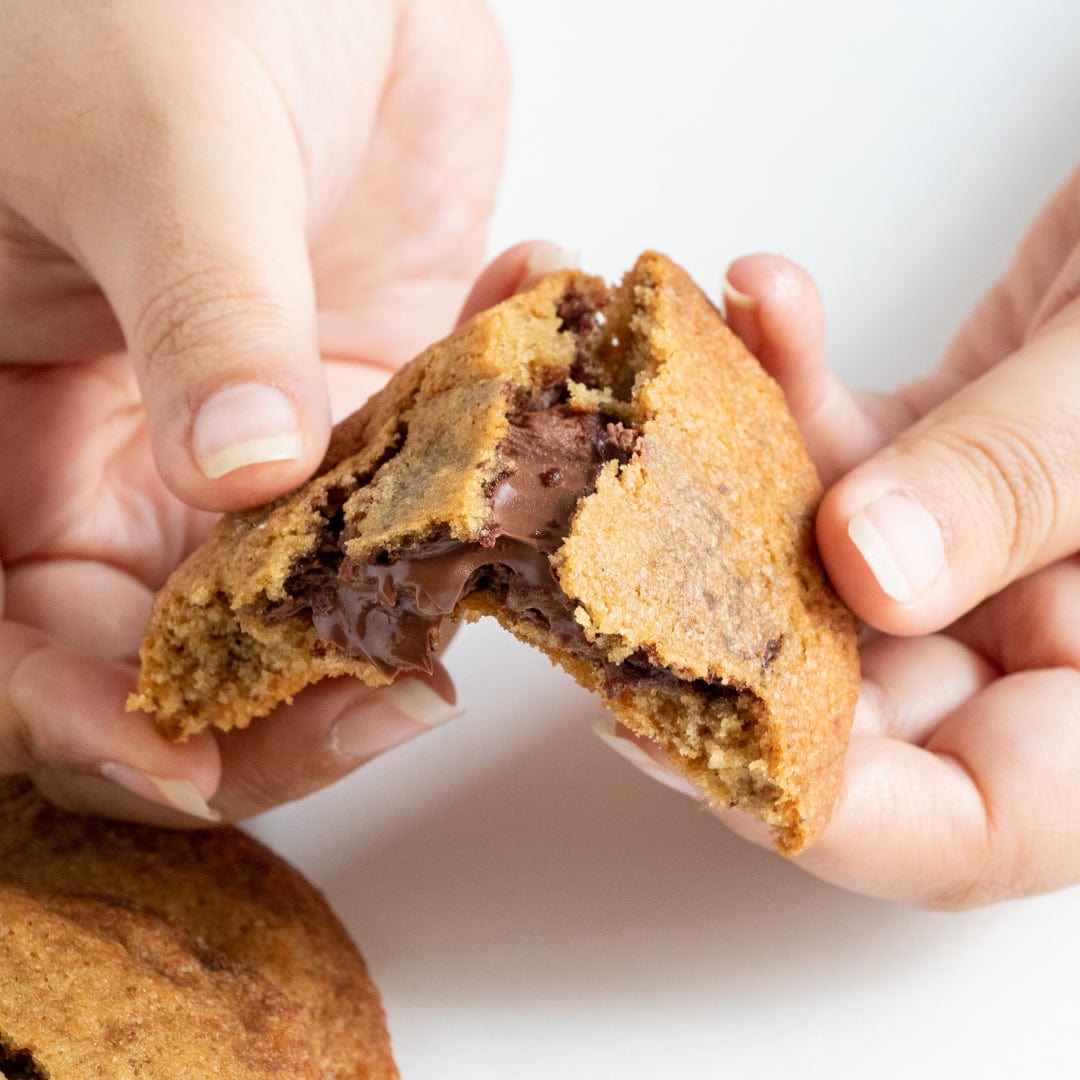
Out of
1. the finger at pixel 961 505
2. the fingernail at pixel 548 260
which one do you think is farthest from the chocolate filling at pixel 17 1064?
the fingernail at pixel 548 260

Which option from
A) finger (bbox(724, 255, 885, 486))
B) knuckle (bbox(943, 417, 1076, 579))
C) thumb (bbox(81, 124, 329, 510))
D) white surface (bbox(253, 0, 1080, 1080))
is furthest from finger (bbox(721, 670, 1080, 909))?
thumb (bbox(81, 124, 329, 510))

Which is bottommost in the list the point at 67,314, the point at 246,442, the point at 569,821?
the point at 569,821

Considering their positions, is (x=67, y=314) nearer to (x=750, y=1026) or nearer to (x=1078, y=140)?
(x=750, y=1026)

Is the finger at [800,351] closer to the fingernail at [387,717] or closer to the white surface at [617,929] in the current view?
the white surface at [617,929]

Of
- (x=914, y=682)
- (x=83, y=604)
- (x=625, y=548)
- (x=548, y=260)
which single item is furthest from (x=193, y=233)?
(x=914, y=682)

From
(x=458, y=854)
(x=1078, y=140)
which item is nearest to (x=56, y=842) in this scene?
(x=458, y=854)

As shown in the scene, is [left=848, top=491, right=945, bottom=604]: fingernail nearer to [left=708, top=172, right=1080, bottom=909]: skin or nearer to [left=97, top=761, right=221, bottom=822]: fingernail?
[left=708, top=172, right=1080, bottom=909]: skin

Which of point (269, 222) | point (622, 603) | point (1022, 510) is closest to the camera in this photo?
point (622, 603)
